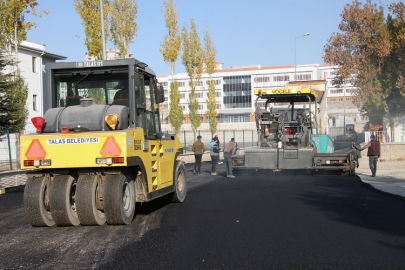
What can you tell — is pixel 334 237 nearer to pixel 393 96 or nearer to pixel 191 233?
pixel 191 233

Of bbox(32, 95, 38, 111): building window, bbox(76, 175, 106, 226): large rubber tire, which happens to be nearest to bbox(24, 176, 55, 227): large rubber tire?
bbox(76, 175, 106, 226): large rubber tire

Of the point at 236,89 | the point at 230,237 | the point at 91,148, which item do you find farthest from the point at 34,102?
the point at 236,89

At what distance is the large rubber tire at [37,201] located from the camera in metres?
8.74

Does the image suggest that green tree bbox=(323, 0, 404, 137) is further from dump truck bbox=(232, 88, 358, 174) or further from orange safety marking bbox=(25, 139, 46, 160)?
orange safety marking bbox=(25, 139, 46, 160)

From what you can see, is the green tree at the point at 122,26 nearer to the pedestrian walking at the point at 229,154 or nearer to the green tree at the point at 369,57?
the green tree at the point at 369,57

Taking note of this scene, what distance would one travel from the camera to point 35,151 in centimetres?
859

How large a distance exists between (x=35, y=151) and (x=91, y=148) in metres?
0.99

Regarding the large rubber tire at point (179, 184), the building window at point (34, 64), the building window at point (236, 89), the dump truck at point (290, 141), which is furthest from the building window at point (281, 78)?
the large rubber tire at point (179, 184)

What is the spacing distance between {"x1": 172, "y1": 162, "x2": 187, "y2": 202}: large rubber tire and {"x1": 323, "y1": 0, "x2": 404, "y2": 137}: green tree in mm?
23160

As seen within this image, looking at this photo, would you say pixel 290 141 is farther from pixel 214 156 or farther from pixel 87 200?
pixel 87 200

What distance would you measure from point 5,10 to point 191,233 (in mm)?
22097

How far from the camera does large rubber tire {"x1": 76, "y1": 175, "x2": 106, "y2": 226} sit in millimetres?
8609

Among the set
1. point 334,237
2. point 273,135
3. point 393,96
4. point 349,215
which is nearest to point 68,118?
point 334,237

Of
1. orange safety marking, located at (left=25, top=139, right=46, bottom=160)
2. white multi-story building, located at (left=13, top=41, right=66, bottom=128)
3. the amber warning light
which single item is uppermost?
white multi-story building, located at (left=13, top=41, right=66, bottom=128)
